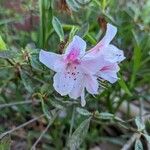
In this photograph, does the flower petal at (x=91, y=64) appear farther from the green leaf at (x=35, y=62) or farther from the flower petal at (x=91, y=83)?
the green leaf at (x=35, y=62)

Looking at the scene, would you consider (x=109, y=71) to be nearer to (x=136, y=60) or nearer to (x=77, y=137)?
(x=77, y=137)

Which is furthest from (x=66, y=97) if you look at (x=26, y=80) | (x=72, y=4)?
(x=72, y=4)

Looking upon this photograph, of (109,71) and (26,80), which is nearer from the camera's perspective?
(109,71)

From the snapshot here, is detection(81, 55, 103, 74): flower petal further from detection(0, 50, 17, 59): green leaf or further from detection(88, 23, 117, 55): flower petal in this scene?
detection(0, 50, 17, 59): green leaf

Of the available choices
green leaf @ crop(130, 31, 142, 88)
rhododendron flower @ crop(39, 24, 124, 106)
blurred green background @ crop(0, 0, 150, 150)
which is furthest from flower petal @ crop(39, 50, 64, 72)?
green leaf @ crop(130, 31, 142, 88)

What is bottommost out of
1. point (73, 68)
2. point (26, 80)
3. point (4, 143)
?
point (4, 143)

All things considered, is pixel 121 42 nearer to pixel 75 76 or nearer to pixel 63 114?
pixel 63 114
